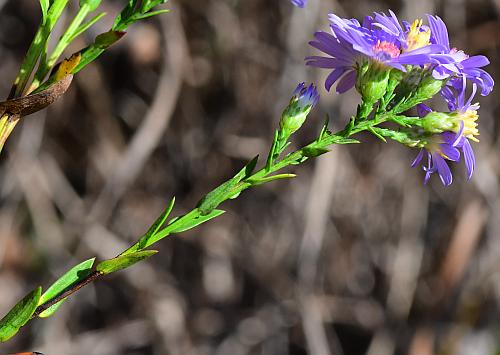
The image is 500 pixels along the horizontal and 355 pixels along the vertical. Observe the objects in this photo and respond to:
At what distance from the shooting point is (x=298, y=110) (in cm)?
79

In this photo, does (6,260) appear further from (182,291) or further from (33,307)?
(33,307)

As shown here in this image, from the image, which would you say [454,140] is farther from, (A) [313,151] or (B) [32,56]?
(B) [32,56]

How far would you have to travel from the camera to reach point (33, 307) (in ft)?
2.15

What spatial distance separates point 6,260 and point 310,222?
134cm

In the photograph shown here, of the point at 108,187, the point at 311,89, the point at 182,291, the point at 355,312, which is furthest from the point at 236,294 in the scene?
the point at 311,89

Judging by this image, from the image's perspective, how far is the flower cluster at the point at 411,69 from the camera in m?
0.73

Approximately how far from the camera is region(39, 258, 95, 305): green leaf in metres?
0.71

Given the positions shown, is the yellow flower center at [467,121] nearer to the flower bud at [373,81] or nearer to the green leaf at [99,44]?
the flower bud at [373,81]

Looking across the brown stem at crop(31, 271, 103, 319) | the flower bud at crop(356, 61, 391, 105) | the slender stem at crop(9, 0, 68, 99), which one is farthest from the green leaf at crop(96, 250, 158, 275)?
the flower bud at crop(356, 61, 391, 105)

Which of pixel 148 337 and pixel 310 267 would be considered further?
pixel 148 337

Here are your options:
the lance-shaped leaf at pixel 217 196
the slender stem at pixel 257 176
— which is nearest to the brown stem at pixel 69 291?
the slender stem at pixel 257 176

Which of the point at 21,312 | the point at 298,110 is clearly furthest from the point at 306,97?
the point at 21,312

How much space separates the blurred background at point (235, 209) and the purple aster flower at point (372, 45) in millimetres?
1681

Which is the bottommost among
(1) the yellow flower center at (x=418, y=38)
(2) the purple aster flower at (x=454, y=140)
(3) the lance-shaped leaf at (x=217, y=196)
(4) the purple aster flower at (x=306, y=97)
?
(2) the purple aster flower at (x=454, y=140)
